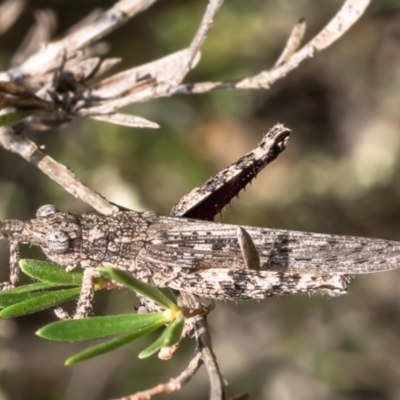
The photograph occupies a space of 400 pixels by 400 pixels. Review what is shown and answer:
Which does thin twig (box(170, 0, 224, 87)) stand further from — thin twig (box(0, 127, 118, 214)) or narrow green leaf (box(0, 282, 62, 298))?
narrow green leaf (box(0, 282, 62, 298))

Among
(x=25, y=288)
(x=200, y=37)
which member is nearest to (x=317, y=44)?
(x=200, y=37)

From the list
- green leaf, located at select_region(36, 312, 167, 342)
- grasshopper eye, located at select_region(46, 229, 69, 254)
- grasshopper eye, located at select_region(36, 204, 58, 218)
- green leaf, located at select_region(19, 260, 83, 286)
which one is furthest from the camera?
grasshopper eye, located at select_region(36, 204, 58, 218)


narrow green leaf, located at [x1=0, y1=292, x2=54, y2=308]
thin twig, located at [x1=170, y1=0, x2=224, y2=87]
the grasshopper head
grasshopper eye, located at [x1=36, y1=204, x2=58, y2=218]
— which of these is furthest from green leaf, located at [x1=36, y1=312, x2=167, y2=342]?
thin twig, located at [x1=170, y1=0, x2=224, y2=87]

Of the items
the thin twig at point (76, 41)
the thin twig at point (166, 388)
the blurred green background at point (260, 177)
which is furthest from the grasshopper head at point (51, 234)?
the blurred green background at point (260, 177)

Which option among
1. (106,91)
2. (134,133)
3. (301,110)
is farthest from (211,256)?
(301,110)

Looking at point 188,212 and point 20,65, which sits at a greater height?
point 20,65

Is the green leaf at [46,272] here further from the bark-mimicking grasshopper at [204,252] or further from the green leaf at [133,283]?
the bark-mimicking grasshopper at [204,252]

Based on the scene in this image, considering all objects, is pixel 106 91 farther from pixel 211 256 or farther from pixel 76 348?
pixel 76 348
